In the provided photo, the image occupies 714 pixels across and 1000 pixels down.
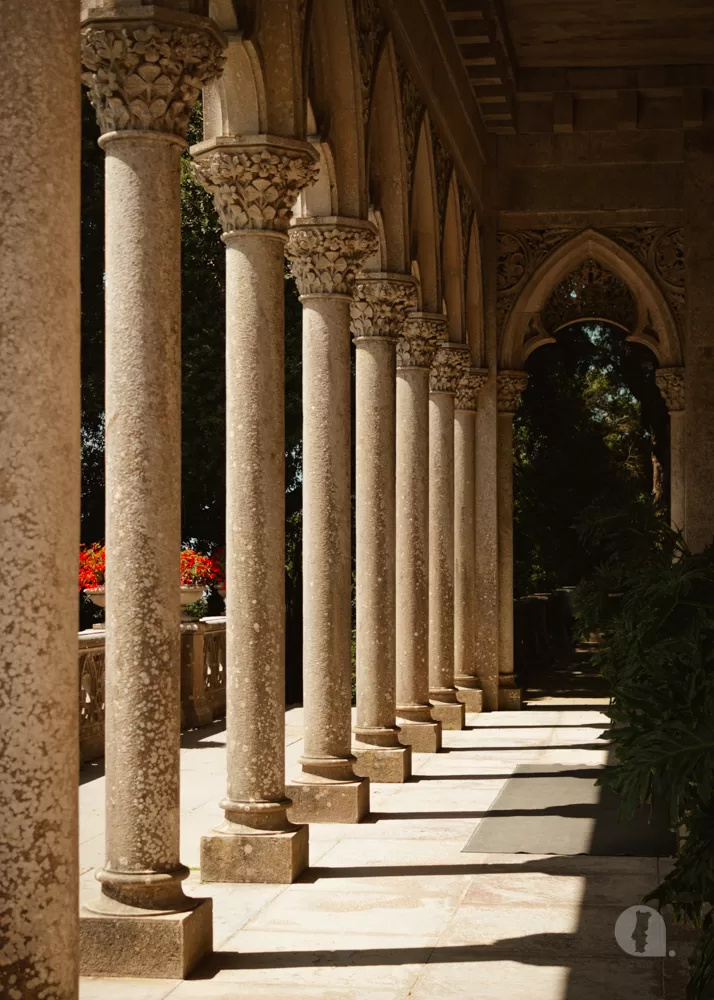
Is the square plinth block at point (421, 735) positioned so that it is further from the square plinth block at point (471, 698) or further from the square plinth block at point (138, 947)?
the square plinth block at point (138, 947)

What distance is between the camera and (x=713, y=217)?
5.64 metres

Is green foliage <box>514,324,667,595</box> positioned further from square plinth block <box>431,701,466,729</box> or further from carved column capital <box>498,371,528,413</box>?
square plinth block <box>431,701,466,729</box>

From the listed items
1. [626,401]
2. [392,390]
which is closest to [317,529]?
[392,390]

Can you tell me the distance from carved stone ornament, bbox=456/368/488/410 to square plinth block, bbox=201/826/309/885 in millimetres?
10807

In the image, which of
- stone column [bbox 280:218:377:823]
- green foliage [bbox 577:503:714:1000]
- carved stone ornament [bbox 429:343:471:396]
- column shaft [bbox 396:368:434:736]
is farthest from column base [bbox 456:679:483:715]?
green foliage [bbox 577:503:714:1000]

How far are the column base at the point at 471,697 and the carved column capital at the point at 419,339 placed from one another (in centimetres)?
504

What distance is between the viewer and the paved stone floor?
6324 mm

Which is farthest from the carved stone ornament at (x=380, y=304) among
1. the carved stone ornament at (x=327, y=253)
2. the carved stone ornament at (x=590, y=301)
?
the carved stone ornament at (x=590, y=301)

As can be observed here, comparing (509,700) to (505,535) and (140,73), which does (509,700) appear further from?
(140,73)

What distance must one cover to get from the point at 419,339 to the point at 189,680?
15.6 feet

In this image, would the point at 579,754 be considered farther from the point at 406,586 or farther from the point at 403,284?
the point at 403,284

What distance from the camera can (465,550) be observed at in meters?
18.2

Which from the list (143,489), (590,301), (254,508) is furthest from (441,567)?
(143,489)

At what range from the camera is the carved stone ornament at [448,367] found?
1688 cm
